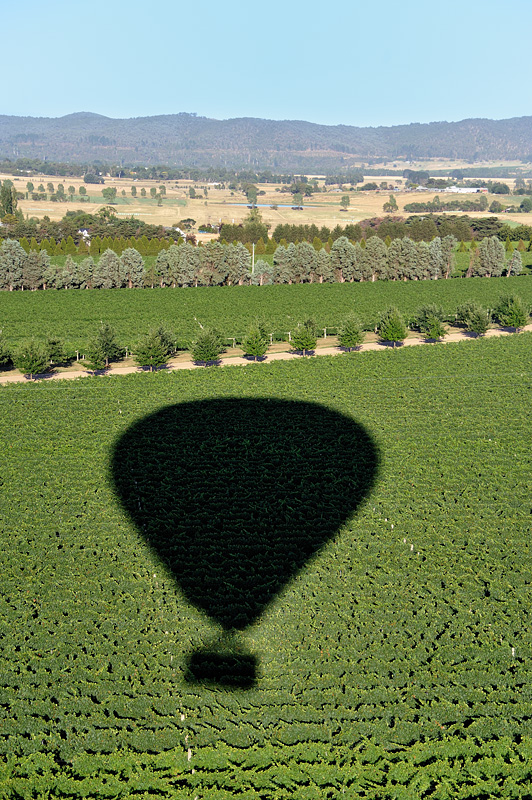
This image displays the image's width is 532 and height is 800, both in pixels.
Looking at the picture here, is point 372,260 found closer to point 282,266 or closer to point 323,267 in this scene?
point 323,267

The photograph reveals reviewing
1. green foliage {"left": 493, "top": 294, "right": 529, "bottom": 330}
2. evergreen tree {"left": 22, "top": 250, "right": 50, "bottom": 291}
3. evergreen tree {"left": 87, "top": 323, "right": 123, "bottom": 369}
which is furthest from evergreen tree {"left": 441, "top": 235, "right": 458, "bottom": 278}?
evergreen tree {"left": 87, "top": 323, "right": 123, "bottom": 369}

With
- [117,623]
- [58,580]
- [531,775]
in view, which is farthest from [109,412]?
[531,775]

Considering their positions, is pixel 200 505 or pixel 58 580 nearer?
pixel 58 580

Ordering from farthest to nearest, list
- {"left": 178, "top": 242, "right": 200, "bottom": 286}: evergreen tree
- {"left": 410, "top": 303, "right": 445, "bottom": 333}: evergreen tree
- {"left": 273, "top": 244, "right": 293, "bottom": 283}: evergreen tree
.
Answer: {"left": 273, "top": 244, "right": 293, "bottom": 283}: evergreen tree → {"left": 178, "top": 242, "right": 200, "bottom": 286}: evergreen tree → {"left": 410, "top": 303, "right": 445, "bottom": 333}: evergreen tree

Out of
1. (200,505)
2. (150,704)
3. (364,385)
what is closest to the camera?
(150,704)

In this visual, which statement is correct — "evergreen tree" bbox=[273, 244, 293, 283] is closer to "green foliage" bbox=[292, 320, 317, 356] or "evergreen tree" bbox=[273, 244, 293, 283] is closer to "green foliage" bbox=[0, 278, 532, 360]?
"green foliage" bbox=[0, 278, 532, 360]

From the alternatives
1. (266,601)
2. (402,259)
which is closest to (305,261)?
(402,259)

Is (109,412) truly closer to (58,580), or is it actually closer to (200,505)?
(200,505)
